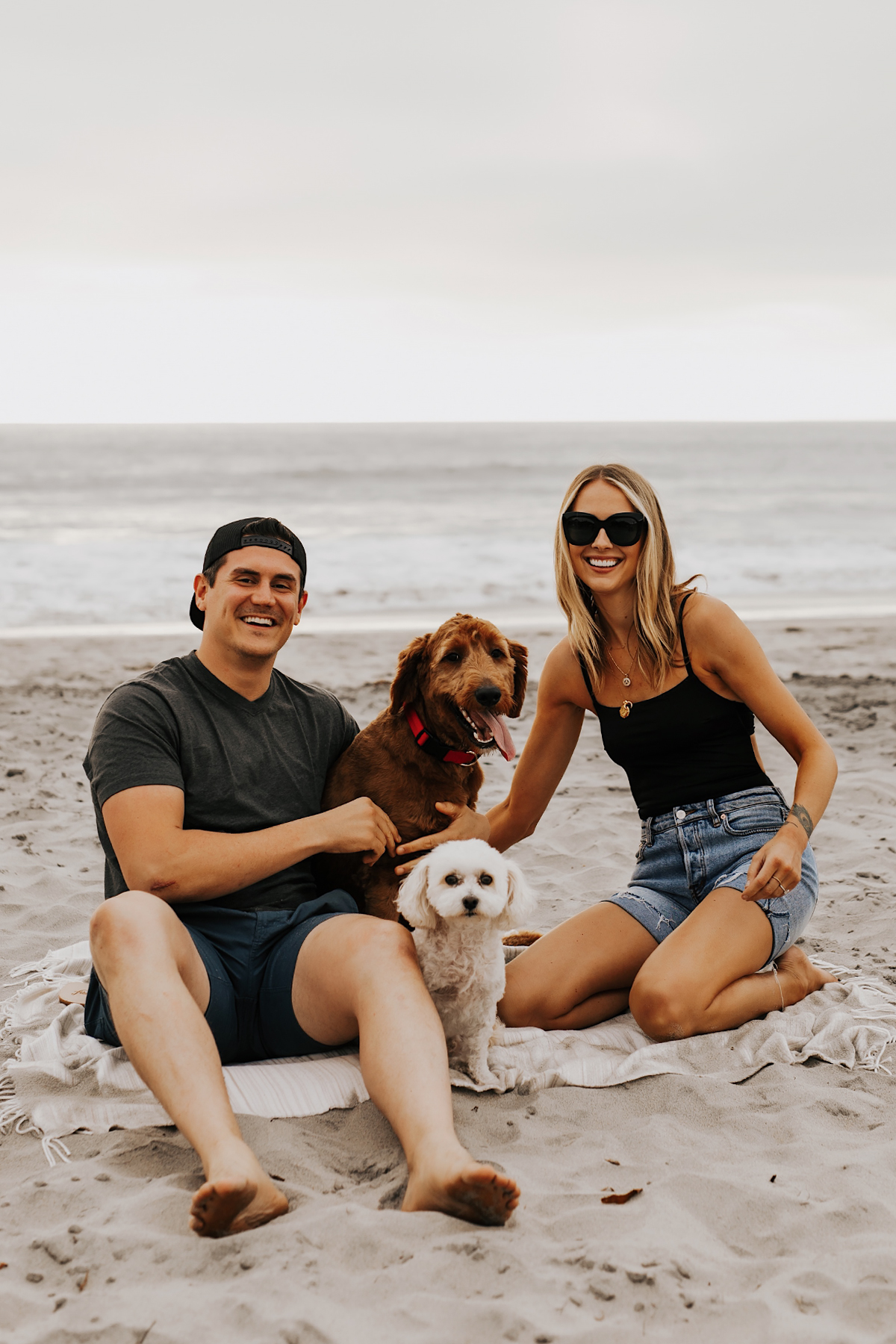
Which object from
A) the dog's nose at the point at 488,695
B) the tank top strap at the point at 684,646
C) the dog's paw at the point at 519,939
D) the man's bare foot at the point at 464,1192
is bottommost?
the dog's paw at the point at 519,939

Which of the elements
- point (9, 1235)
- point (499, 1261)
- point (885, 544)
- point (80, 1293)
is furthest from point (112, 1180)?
point (885, 544)

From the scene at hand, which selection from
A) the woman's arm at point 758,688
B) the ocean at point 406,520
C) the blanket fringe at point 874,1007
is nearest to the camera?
the blanket fringe at point 874,1007

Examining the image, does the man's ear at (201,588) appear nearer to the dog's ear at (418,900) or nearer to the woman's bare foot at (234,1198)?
the dog's ear at (418,900)

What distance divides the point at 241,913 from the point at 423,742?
0.81 metres

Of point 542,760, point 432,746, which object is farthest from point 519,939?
point 432,746

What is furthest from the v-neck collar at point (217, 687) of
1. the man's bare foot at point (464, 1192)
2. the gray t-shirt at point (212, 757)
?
the man's bare foot at point (464, 1192)

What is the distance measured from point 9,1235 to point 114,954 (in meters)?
0.57

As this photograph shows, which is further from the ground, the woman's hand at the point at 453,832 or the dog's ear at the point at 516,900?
the woman's hand at the point at 453,832

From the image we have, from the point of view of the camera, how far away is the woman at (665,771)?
3.04 metres

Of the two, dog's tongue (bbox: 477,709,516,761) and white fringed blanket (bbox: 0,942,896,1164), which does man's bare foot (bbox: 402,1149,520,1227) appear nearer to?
white fringed blanket (bbox: 0,942,896,1164)

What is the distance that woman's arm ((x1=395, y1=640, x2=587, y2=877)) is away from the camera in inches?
132

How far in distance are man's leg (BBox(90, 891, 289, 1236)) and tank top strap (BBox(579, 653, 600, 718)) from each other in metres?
1.56

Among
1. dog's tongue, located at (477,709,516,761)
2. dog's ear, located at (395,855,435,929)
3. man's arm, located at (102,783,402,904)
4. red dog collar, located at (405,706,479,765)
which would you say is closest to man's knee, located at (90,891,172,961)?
man's arm, located at (102,783,402,904)

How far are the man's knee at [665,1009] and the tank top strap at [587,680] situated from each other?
34.9 inches
